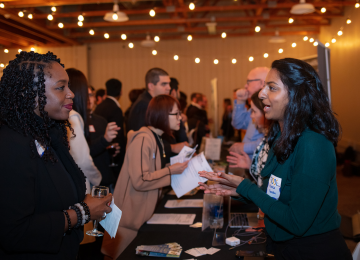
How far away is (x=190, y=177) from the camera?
2.24 metres

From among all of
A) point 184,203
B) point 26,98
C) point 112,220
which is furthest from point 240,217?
point 26,98

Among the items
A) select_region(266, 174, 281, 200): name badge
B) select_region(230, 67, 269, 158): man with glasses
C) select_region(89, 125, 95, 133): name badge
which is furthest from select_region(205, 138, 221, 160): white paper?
select_region(266, 174, 281, 200): name badge

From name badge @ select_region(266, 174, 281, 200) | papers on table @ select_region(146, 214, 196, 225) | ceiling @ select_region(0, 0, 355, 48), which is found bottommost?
papers on table @ select_region(146, 214, 196, 225)

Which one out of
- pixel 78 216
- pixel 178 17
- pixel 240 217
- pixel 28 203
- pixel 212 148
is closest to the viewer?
pixel 28 203

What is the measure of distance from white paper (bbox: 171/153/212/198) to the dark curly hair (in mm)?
976

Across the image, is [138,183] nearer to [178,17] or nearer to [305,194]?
[305,194]

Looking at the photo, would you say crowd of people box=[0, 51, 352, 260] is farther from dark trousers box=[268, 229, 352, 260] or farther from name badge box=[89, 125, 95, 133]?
name badge box=[89, 125, 95, 133]

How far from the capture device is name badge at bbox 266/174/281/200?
1290mm

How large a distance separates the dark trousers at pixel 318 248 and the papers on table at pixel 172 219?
880 mm

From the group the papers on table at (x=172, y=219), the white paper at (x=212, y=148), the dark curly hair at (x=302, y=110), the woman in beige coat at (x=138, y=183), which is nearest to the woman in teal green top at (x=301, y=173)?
the dark curly hair at (x=302, y=110)

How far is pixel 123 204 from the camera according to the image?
221 centimetres

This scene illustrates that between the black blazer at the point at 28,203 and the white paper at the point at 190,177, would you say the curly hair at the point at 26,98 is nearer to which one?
the black blazer at the point at 28,203

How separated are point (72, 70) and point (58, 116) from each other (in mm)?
1405

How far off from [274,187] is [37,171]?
94 cm
